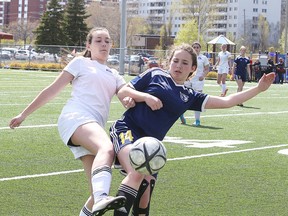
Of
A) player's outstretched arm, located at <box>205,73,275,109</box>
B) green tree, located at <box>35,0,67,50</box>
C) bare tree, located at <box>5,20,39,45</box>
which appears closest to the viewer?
player's outstretched arm, located at <box>205,73,275,109</box>

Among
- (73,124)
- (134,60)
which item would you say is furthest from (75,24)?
(73,124)

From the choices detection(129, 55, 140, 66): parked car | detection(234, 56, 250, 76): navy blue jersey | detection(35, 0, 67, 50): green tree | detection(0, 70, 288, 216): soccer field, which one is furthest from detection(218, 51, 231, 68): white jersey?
detection(35, 0, 67, 50): green tree

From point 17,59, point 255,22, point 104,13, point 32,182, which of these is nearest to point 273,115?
point 32,182

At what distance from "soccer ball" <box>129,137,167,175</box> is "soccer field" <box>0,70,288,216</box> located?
1.83m

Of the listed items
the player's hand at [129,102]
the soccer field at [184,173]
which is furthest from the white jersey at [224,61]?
the player's hand at [129,102]

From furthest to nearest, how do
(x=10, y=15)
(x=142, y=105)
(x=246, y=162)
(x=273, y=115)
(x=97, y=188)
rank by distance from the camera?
(x=10, y=15)
(x=273, y=115)
(x=246, y=162)
(x=142, y=105)
(x=97, y=188)

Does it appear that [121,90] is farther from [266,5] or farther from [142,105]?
[266,5]

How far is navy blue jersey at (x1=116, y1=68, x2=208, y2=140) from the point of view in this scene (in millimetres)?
6320

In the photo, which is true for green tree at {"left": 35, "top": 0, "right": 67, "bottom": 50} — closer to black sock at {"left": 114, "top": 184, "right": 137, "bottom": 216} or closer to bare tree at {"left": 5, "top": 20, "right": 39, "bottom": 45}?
bare tree at {"left": 5, "top": 20, "right": 39, "bottom": 45}

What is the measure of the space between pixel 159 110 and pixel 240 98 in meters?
0.92

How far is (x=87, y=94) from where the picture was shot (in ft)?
21.4

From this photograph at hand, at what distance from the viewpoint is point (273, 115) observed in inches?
832

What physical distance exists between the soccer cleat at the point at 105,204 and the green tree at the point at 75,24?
81540 millimetres

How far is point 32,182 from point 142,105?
3182mm
